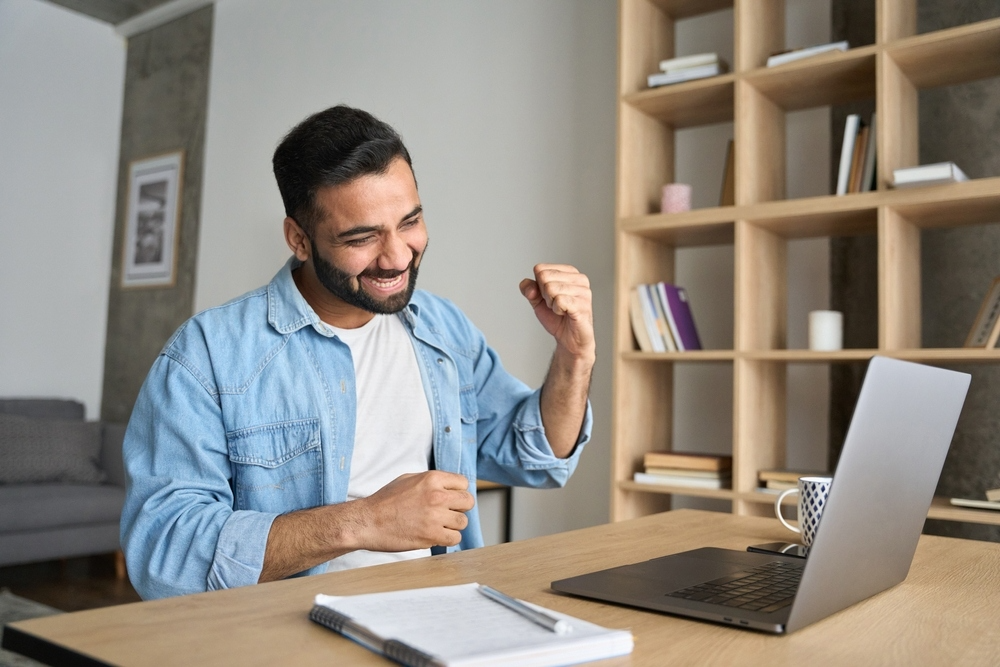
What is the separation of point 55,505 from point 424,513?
339cm

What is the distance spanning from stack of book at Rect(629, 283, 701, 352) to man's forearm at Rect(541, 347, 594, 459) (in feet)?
3.72

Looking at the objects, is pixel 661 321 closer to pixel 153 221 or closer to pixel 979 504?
pixel 979 504

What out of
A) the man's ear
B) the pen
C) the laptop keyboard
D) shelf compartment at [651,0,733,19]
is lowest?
the laptop keyboard

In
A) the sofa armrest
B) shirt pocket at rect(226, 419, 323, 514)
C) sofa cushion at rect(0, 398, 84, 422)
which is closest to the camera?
shirt pocket at rect(226, 419, 323, 514)

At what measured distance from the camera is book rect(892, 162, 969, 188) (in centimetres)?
209

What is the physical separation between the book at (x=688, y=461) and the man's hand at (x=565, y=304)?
121 centimetres

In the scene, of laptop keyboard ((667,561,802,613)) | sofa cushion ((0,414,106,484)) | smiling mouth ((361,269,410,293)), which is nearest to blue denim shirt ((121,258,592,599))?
smiling mouth ((361,269,410,293))

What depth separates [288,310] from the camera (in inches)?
58.2

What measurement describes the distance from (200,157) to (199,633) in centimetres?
461

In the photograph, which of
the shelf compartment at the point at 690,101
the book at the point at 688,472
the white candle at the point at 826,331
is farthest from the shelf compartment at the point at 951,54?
the book at the point at 688,472

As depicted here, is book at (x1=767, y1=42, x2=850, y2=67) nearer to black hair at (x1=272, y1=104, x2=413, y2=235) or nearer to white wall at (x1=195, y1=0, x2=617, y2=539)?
white wall at (x1=195, y1=0, x2=617, y2=539)

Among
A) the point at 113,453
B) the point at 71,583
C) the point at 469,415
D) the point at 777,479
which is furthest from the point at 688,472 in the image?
the point at 113,453

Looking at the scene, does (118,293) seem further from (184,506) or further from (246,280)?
(184,506)

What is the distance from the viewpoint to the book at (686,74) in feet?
8.54
